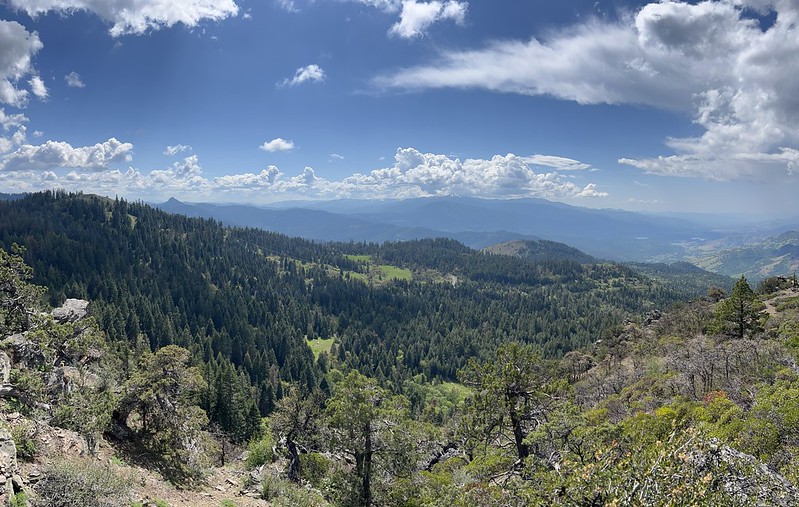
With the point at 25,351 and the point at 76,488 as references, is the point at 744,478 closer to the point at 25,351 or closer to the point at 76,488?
the point at 76,488

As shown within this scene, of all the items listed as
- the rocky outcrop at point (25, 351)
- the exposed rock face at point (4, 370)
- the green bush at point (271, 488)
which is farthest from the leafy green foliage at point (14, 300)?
the green bush at point (271, 488)

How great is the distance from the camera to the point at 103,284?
15975 centimetres

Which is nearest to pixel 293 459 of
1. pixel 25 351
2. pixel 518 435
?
pixel 518 435

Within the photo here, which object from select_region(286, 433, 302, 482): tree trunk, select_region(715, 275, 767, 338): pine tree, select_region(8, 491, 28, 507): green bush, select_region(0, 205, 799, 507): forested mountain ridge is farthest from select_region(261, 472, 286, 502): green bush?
select_region(715, 275, 767, 338): pine tree

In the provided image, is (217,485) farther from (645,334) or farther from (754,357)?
(645,334)

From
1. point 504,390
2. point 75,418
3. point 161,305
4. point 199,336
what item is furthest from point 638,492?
point 161,305

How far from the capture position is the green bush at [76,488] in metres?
14.8

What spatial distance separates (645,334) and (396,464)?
8619 cm

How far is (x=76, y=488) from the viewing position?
1522 centimetres

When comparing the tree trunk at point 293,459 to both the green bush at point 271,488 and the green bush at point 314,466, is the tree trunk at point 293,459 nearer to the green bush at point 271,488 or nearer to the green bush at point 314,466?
the green bush at point 314,466

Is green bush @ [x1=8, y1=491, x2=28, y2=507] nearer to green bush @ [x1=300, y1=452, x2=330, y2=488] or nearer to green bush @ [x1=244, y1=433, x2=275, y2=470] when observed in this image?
green bush @ [x1=300, y1=452, x2=330, y2=488]

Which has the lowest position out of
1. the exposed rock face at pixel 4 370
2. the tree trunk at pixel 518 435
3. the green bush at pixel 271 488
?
the green bush at pixel 271 488

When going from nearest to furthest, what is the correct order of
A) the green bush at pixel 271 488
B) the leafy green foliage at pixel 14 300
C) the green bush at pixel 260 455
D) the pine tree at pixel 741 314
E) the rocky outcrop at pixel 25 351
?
1. the green bush at pixel 271 488
2. the rocky outcrop at pixel 25 351
3. the leafy green foliage at pixel 14 300
4. the green bush at pixel 260 455
5. the pine tree at pixel 741 314

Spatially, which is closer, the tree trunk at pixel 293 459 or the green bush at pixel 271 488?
the green bush at pixel 271 488
